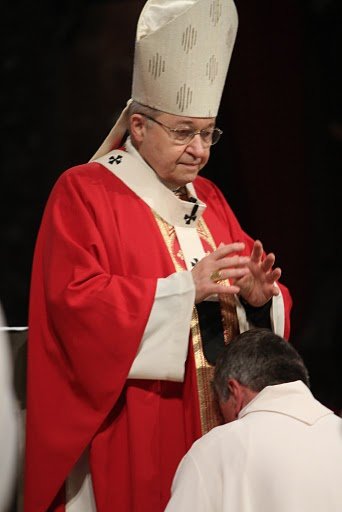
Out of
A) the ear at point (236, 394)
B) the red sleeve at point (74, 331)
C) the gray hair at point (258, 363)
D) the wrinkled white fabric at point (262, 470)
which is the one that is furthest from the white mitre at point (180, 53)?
the wrinkled white fabric at point (262, 470)

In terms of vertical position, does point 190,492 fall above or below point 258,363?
below

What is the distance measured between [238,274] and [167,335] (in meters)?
0.31

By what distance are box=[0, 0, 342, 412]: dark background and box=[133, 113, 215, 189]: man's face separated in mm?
1710

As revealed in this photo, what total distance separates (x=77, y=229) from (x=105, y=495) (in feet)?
2.90

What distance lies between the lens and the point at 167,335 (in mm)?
3877

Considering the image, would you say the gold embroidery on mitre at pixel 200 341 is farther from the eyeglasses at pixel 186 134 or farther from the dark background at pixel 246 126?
the dark background at pixel 246 126

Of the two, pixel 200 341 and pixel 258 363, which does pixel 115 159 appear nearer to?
pixel 200 341

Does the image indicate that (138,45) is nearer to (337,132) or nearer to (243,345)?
(243,345)

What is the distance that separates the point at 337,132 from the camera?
6.28m

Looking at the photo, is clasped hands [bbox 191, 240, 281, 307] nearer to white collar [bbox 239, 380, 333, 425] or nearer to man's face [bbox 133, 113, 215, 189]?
man's face [bbox 133, 113, 215, 189]

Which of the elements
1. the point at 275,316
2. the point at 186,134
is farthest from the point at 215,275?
the point at 186,134

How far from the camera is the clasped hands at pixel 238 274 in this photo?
3.86 m

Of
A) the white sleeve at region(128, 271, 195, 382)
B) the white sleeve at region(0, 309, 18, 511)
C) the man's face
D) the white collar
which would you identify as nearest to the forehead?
the man's face

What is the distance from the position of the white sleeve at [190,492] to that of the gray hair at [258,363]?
382 millimetres
